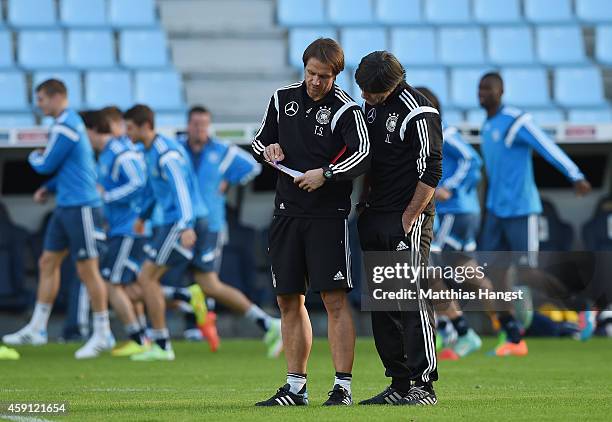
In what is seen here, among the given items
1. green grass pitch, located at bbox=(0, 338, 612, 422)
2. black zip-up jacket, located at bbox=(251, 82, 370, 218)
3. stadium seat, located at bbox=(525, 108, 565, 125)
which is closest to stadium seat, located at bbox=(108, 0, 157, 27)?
stadium seat, located at bbox=(525, 108, 565, 125)

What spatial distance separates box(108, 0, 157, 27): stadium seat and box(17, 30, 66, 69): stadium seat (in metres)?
0.88

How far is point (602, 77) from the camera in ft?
61.9

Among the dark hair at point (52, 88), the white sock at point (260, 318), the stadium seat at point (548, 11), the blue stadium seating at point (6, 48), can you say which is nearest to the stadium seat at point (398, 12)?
the stadium seat at point (548, 11)

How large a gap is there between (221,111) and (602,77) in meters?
5.36

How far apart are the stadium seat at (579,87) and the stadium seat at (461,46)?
1.16m

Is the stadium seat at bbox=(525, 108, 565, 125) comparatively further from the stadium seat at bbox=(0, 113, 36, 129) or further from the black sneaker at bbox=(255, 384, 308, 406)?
the black sneaker at bbox=(255, 384, 308, 406)

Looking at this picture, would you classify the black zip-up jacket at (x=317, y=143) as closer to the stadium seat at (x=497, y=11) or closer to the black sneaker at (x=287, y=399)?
the black sneaker at (x=287, y=399)

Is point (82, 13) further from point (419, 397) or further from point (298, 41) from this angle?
point (419, 397)

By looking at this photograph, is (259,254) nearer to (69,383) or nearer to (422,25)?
(422,25)

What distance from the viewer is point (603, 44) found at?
62.1 feet

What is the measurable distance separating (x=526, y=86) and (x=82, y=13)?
6082 millimetres

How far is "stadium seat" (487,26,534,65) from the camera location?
1873 cm

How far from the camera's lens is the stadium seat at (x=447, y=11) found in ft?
63.1

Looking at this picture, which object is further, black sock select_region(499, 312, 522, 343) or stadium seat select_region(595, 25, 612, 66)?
stadium seat select_region(595, 25, 612, 66)
